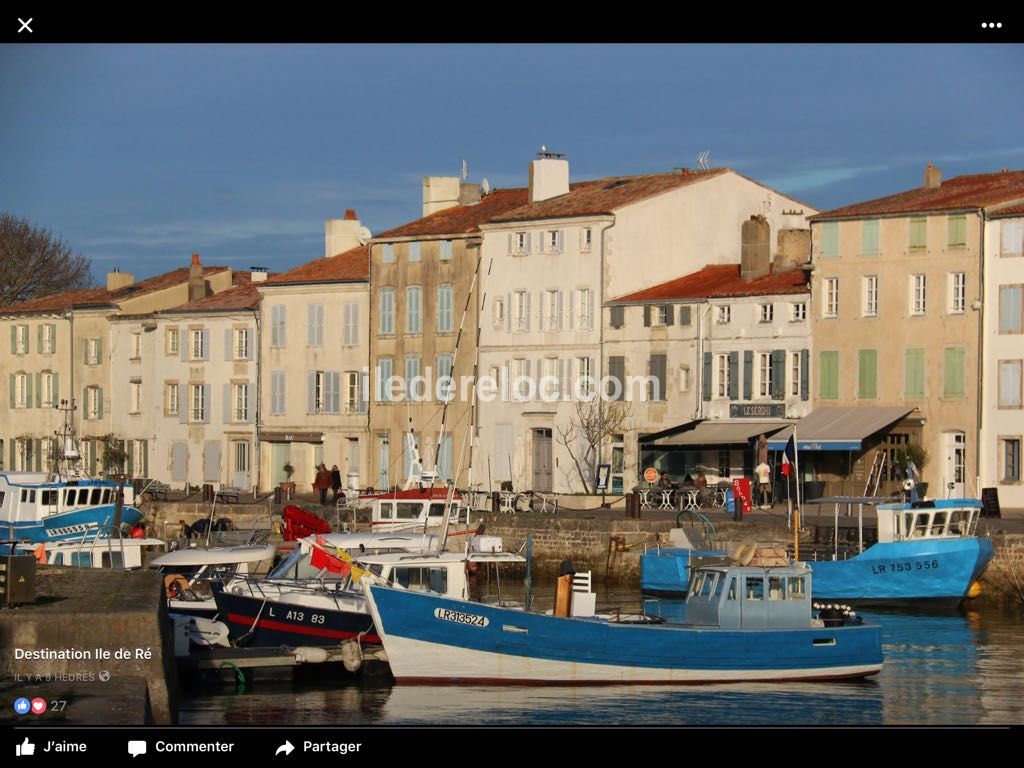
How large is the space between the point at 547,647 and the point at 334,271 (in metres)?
42.0

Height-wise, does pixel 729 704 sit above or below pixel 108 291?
below

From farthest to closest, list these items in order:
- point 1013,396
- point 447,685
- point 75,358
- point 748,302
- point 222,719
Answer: point 75,358, point 748,302, point 1013,396, point 447,685, point 222,719

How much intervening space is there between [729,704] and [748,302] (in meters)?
30.2

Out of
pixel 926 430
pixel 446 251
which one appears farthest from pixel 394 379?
pixel 926 430

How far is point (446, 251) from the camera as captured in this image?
65.2 metres

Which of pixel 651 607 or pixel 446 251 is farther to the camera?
pixel 446 251

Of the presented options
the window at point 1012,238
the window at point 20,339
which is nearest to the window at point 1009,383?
the window at point 1012,238

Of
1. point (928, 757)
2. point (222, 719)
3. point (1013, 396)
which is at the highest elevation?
point (1013, 396)

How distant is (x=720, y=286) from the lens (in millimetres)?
57938

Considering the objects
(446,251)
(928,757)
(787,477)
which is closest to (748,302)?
(787,477)

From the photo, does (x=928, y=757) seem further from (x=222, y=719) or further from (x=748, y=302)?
(x=748, y=302)

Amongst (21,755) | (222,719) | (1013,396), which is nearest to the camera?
(21,755)

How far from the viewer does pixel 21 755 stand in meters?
12.8

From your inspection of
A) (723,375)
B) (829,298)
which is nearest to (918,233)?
(829,298)
